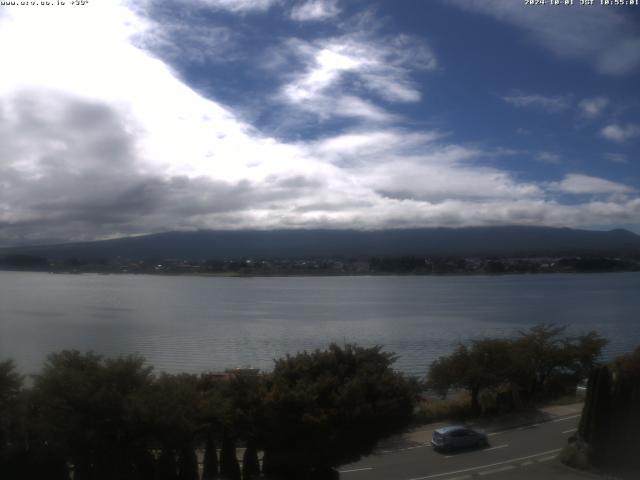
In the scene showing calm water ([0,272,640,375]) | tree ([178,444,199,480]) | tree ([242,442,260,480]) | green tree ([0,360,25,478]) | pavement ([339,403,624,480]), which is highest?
green tree ([0,360,25,478])

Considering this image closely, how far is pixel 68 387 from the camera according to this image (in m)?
10.8

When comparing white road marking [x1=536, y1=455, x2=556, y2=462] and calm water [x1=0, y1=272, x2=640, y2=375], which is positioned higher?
white road marking [x1=536, y1=455, x2=556, y2=462]

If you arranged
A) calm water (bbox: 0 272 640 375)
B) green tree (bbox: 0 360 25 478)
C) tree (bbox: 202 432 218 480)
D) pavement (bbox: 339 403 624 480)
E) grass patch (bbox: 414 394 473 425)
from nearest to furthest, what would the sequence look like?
green tree (bbox: 0 360 25 478) < tree (bbox: 202 432 218 480) < pavement (bbox: 339 403 624 480) < grass patch (bbox: 414 394 473 425) < calm water (bbox: 0 272 640 375)

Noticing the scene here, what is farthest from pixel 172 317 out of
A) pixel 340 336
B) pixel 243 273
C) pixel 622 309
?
pixel 243 273

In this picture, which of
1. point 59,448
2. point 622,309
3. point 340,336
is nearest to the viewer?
point 59,448

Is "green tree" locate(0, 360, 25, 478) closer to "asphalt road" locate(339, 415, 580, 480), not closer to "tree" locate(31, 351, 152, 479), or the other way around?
"tree" locate(31, 351, 152, 479)

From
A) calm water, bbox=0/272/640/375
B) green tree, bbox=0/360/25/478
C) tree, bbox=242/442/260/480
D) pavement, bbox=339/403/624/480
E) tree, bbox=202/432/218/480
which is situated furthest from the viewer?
calm water, bbox=0/272/640/375

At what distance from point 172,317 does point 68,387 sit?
50.9 meters

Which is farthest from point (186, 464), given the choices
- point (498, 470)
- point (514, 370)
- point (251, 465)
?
point (514, 370)

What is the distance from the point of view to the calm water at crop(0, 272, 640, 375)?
39625 mm

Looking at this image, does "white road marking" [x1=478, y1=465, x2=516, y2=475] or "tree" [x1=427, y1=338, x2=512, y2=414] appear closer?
"white road marking" [x1=478, y1=465, x2=516, y2=475]

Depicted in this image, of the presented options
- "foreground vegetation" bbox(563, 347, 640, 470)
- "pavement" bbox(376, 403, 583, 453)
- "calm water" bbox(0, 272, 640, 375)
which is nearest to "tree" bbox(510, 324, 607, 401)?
"pavement" bbox(376, 403, 583, 453)

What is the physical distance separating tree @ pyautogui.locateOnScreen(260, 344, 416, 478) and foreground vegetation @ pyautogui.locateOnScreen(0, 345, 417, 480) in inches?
0.8

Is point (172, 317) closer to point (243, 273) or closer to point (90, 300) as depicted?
point (90, 300)
